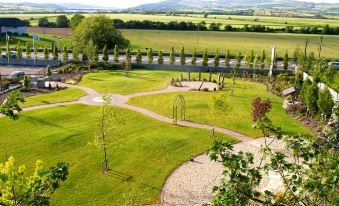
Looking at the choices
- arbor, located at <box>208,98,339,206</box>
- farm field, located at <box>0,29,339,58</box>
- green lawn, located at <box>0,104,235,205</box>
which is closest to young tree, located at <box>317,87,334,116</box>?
green lawn, located at <box>0,104,235,205</box>

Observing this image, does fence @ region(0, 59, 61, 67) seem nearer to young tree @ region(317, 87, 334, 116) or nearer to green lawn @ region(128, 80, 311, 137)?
Answer: green lawn @ region(128, 80, 311, 137)

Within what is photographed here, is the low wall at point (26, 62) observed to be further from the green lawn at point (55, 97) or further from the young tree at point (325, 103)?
the young tree at point (325, 103)

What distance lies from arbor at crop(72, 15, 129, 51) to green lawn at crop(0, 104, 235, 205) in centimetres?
4410

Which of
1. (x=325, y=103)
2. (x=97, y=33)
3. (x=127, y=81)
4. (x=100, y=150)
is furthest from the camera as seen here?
(x=97, y=33)

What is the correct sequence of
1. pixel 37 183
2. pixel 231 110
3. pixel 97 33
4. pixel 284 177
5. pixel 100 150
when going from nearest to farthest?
pixel 284 177, pixel 37 183, pixel 100 150, pixel 231 110, pixel 97 33

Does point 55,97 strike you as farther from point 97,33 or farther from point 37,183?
point 97,33

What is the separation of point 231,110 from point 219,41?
3086 inches

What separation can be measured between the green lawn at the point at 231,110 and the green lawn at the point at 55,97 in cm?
732

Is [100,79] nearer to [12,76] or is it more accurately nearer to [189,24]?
[12,76]

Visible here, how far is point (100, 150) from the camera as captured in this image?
105 ft

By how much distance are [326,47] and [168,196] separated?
327 feet

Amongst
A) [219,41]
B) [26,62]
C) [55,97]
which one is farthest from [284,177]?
[219,41]

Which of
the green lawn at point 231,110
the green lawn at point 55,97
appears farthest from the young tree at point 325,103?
the green lawn at point 55,97

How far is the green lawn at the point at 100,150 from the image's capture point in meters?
25.6
